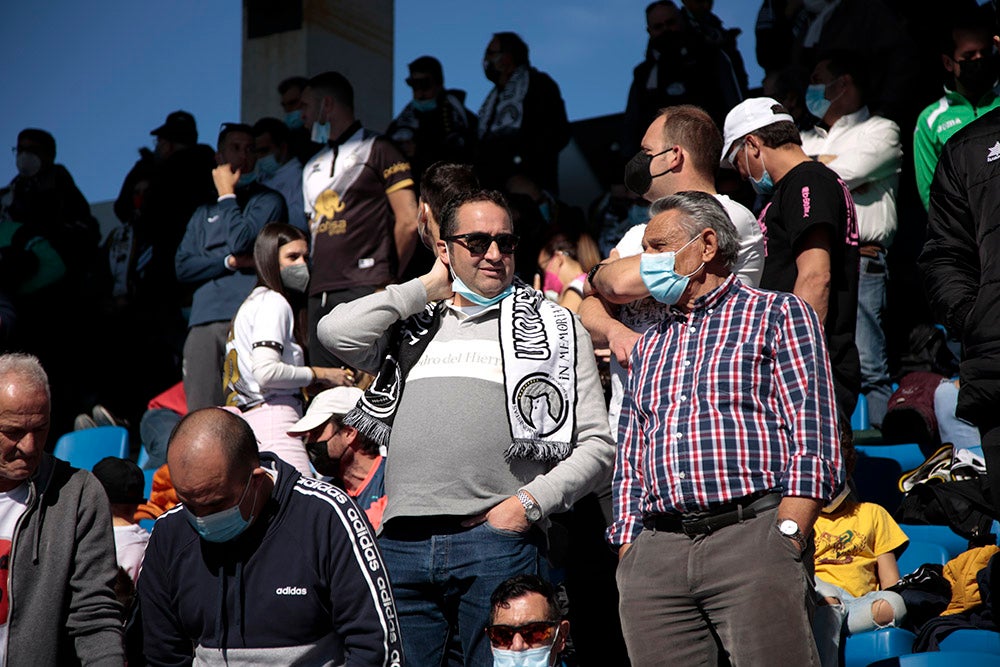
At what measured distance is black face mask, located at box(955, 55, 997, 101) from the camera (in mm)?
6035

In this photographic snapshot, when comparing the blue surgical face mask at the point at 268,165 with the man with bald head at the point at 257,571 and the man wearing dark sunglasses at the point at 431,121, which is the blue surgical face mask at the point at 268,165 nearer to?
the man wearing dark sunglasses at the point at 431,121

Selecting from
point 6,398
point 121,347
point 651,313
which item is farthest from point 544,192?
point 6,398

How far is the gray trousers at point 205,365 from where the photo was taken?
23.0 ft

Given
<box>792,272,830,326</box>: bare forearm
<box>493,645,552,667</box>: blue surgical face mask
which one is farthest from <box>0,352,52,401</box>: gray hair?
<box>792,272,830,326</box>: bare forearm

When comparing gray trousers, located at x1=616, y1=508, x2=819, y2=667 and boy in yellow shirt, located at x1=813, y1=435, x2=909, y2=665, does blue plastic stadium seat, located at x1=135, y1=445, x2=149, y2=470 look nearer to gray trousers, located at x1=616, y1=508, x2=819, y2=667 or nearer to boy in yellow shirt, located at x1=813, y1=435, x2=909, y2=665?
boy in yellow shirt, located at x1=813, y1=435, x2=909, y2=665

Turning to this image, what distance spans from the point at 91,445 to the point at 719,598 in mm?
5850

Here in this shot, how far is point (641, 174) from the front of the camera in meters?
4.14

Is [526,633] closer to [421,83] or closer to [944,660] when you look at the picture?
[944,660]

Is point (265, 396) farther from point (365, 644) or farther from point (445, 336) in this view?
point (365, 644)

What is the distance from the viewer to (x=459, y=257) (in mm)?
3844

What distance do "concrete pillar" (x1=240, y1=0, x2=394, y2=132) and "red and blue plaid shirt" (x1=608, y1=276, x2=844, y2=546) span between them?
333 inches

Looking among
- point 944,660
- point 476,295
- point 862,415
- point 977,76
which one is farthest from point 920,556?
point 977,76

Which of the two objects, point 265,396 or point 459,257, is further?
point 265,396

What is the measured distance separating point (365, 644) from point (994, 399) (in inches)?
74.2
